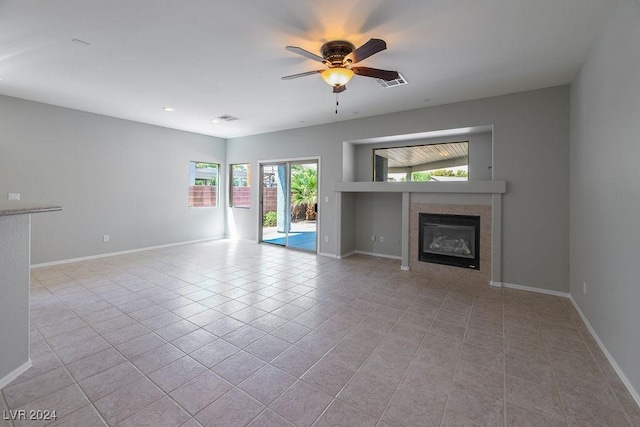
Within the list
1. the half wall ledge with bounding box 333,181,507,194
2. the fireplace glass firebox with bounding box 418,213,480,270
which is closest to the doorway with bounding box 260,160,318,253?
the half wall ledge with bounding box 333,181,507,194

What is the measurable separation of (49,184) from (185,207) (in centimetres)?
260

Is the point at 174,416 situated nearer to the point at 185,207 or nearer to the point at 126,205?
the point at 126,205

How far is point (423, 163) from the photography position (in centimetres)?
545

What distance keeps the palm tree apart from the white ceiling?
2.46 meters

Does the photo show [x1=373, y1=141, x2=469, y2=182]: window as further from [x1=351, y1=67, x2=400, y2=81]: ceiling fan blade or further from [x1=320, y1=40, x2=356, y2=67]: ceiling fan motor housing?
[x1=320, y1=40, x2=356, y2=67]: ceiling fan motor housing

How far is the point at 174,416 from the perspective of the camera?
1.70 m

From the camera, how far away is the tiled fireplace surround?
4.31 meters

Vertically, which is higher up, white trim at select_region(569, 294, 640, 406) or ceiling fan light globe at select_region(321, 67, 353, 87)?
ceiling fan light globe at select_region(321, 67, 353, 87)

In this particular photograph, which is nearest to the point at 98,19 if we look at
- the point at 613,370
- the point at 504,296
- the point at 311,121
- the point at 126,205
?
the point at 311,121

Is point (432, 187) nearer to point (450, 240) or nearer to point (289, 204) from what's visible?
point (450, 240)

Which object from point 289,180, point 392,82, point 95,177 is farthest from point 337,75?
point 95,177

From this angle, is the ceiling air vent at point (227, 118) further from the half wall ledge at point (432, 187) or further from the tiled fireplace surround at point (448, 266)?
the tiled fireplace surround at point (448, 266)

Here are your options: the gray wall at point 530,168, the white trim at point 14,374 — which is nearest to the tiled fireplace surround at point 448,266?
the gray wall at point 530,168

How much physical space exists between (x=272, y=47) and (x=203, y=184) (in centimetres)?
557
